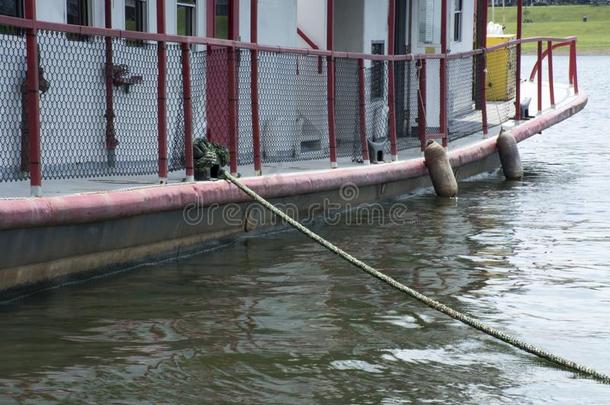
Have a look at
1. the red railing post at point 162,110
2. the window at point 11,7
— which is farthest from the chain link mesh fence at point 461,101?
the window at point 11,7

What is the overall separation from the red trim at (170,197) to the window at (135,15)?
2.20m

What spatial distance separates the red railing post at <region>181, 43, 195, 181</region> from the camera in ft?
34.7

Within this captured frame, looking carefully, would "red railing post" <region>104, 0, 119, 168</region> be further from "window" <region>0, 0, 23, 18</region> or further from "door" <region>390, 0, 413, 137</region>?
"door" <region>390, 0, 413, 137</region>

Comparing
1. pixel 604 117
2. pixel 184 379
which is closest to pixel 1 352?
pixel 184 379

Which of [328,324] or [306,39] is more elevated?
[306,39]

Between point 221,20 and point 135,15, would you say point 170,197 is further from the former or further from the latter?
point 221,20

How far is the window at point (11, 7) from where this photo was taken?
10.8 metres

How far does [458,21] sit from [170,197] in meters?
12.8

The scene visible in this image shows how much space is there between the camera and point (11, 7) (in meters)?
10.9

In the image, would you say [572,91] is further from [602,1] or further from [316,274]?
[602,1]

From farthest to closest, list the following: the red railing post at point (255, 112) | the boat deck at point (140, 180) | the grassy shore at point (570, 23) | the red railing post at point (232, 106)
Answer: the grassy shore at point (570, 23)
the red railing post at point (255, 112)
the red railing post at point (232, 106)
the boat deck at point (140, 180)

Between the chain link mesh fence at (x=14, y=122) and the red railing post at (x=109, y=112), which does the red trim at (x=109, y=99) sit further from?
the chain link mesh fence at (x=14, y=122)

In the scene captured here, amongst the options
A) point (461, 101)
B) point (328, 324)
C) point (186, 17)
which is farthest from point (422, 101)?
point (328, 324)

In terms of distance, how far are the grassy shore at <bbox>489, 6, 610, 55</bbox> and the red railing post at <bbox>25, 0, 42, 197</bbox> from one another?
297 ft
